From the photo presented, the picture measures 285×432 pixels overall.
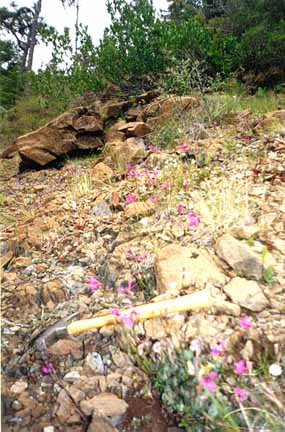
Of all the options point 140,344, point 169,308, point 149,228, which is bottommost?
point 140,344

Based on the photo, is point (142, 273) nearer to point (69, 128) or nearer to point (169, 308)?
point (169, 308)

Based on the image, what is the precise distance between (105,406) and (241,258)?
3.20 ft

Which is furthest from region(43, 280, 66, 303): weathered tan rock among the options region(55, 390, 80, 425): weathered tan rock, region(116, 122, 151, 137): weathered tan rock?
region(116, 122, 151, 137): weathered tan rock

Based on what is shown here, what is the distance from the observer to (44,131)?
19.8 feet

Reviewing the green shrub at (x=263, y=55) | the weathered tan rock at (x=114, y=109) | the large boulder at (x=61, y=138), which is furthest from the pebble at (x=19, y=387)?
the green shrub at (x=263, y=55)

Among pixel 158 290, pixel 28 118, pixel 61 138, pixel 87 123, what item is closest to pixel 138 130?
pixel 87 123

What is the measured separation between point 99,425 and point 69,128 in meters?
5.19

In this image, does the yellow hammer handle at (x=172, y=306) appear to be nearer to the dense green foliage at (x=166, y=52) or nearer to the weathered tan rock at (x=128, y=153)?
the weathered tan rock at (x=128, y=153)

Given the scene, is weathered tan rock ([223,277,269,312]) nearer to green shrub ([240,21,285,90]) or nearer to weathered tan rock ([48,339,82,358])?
weathered tan rock ([48,339,82,358])

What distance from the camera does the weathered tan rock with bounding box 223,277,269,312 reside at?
182 cm

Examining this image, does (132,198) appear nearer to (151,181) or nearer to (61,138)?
(151,181)

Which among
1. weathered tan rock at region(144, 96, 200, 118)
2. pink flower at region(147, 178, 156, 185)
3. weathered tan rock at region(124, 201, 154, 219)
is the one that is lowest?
weathered tan rock at region(124, 201, 154, 219)

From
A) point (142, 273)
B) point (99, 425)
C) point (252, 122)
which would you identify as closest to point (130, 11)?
point (252, 122)

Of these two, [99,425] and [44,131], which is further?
[44,131]
